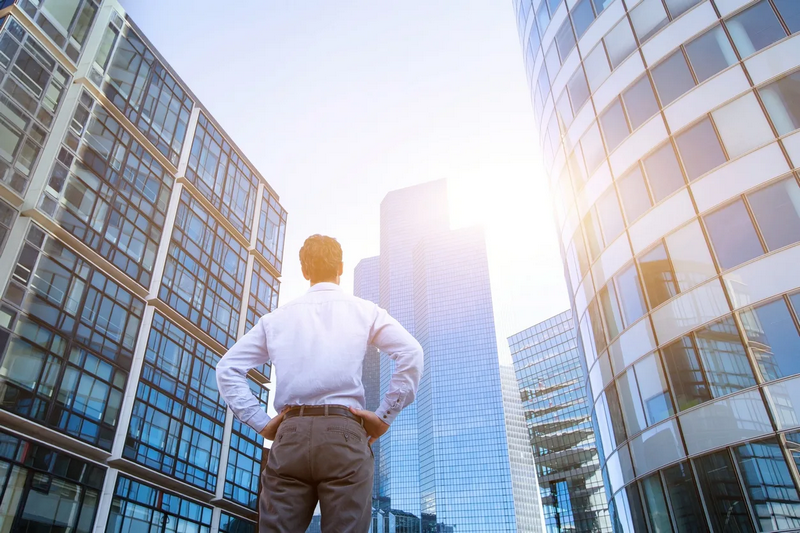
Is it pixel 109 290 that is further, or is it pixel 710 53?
pixel 109 290

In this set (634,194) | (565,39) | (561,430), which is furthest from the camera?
(561,430)

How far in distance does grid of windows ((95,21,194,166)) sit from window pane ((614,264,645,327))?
83.5ft

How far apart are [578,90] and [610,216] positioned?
17.6 feet

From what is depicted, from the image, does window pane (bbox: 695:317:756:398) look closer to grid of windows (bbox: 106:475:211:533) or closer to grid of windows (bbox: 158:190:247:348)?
grid of windows (bbox: 106:475:211:533)

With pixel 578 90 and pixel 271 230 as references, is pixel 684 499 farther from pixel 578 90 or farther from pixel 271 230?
pixel 271 230

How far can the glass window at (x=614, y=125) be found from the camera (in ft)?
64.6

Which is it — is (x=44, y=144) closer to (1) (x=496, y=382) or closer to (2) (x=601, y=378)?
(2) (x=601, y=378)

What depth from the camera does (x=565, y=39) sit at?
23.5 m

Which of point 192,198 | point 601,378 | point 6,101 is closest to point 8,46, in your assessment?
point 6,101

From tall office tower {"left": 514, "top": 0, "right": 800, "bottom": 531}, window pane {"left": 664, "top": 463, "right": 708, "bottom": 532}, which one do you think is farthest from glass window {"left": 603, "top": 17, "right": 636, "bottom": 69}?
window pane {"left": 664, "top": 463, "right": 708, "bottom": 532}

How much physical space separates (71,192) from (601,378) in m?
22.7

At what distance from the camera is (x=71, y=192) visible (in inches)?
1053

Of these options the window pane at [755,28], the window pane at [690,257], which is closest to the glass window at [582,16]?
the window pane at [755,28]

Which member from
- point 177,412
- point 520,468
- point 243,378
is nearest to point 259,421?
point 243,378
